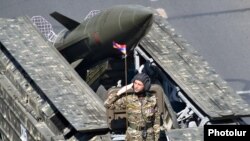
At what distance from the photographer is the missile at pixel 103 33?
1079 inches

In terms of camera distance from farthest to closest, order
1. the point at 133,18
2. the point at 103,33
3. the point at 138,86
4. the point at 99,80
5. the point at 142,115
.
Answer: the point at 99,80 < the point at 103,33 < the point at 133,18 < the point at 142,115 < the point at 138,86

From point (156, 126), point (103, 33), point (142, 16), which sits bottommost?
point (156, 126)

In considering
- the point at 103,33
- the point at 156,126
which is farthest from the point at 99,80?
the point at 156,126

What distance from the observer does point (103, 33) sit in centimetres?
2833

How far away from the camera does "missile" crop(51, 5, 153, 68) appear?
27.4 m

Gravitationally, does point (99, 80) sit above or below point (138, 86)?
above

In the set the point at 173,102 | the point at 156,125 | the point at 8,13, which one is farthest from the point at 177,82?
the point at 8,13

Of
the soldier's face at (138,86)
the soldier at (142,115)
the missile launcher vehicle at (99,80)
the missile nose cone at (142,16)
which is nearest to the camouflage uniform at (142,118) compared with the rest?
the soldier at (142,115)

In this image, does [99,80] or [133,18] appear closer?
[133,18]

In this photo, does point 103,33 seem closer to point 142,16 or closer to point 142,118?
point 142,16

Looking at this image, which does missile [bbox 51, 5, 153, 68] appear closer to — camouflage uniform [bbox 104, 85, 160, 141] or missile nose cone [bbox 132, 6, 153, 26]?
missile nose cone [bbox 132, 6, 153, 26]

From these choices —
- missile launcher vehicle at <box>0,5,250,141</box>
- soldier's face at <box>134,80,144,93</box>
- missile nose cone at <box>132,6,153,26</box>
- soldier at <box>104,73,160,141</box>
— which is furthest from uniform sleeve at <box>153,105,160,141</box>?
missile nose cone at <box>132,6,153,26</box>

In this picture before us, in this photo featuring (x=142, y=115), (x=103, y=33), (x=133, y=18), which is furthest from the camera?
(x=103, y=33)

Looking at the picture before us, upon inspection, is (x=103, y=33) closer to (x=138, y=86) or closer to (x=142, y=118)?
(x=138, y=86)
